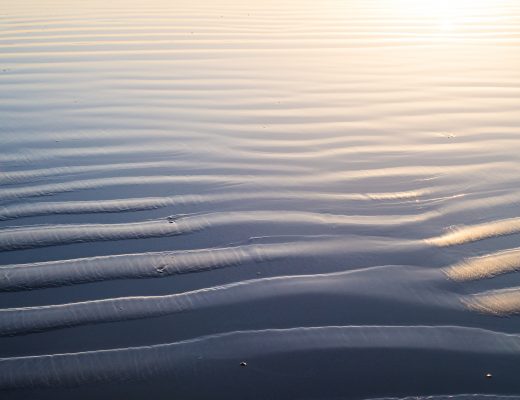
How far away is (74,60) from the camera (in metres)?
5.77

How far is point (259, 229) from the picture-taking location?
2840 millimetres

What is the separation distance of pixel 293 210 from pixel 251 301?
761mm

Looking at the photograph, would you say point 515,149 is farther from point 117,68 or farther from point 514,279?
point 117,68

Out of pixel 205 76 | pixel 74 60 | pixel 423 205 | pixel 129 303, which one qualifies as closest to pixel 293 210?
pixel 423 205

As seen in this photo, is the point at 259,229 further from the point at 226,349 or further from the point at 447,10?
the point at 447,10

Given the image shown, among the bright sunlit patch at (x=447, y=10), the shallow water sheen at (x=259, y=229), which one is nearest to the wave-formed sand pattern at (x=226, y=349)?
the shallow water sheen at (x=259, y=229)

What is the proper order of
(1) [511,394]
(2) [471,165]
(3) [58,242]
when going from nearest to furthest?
(1) [511,394] < (3) [58,242] < (2) [471,165]

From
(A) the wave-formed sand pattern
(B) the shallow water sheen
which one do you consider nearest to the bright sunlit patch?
(B) the shallow water sheen

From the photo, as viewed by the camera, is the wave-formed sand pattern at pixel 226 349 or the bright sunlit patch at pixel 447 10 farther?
the bright sunlit patch at pixel 447 10

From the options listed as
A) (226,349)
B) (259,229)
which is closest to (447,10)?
(259,229)

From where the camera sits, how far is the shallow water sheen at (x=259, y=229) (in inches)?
80.3

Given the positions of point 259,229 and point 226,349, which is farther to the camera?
point 259,229

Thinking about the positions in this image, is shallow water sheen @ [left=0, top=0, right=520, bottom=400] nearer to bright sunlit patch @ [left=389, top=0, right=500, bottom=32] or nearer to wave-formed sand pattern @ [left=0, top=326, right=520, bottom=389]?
wave-formed sand pattern @ [left=0, top=326, right=520, bottom=389]

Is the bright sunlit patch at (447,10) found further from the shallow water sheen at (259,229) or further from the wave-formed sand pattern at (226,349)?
the wave-formed sand pattern at (226,349)
